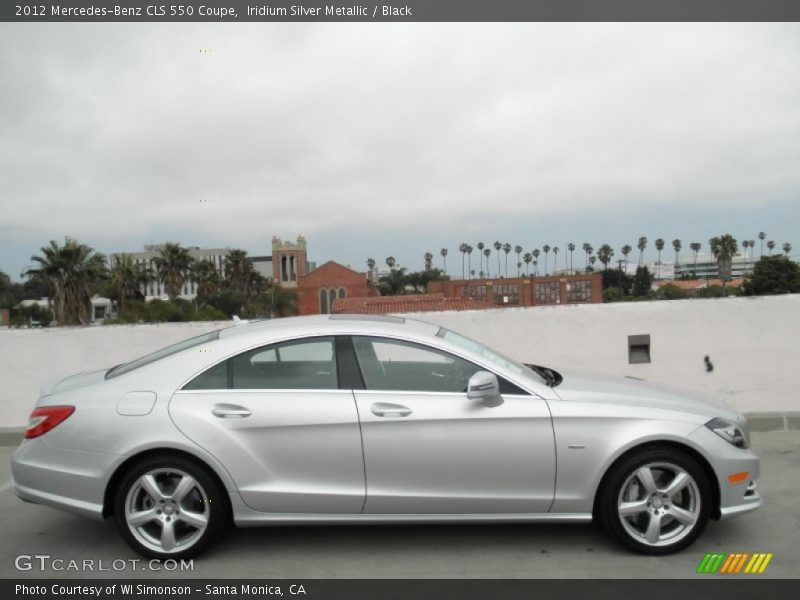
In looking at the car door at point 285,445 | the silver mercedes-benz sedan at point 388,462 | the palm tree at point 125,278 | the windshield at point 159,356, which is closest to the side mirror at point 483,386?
the silver mercedes-benz sedan at point 388,462

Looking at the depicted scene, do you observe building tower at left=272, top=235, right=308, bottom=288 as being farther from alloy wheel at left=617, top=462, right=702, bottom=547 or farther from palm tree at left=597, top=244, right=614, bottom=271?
alloy wheel at left=617, top=462, right=702, bottom=547

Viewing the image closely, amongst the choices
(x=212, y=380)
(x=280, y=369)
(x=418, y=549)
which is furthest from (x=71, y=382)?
(x=418, y=549)

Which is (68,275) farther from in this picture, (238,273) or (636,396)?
(636,396)

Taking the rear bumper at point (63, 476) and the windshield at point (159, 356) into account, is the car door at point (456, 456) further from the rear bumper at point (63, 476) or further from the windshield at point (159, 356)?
the rear bumper at point (63, 476)

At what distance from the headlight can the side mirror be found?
1.26 metres

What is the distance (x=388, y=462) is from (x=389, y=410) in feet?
0.94

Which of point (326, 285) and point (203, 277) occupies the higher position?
point (203, 277)

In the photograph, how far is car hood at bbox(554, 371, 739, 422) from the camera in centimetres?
387

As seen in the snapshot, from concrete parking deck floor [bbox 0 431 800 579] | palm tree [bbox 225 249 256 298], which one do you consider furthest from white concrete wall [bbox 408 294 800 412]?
palm tree [bbox 225 249 256 298]

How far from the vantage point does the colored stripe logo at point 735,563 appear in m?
3.60

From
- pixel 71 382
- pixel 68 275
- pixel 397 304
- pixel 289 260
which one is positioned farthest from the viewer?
pixel 289 260

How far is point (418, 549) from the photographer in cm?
394

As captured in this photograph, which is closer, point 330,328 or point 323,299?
point 330,328
